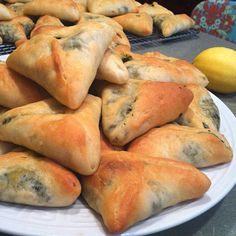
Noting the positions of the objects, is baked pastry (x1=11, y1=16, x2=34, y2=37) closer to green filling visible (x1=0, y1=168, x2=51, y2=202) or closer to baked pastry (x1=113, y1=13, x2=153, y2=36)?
baked pastry (x1=113, y1=13, x2=153, y2=36)

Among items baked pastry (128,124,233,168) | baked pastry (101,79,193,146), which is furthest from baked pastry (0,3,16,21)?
baked pastry (128,124,233,168)

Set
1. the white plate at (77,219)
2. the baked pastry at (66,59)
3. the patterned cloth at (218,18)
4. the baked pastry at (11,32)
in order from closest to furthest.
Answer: the white plate at (77,219)
the baked pastry at (66,59)
the baked pastry at (11,32)
the patterned cloth at (218,18)

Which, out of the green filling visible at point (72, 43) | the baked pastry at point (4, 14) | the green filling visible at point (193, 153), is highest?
the green filling visible at point (72, 43)

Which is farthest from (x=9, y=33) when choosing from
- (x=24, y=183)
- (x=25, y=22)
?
(x=24, y=183)

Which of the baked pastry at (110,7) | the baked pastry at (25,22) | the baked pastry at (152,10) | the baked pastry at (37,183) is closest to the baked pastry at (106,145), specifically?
the baked pastry at (37,183)

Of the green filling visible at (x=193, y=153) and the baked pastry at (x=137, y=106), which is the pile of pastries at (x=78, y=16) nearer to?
the baked pastry at (x=137, y=106)

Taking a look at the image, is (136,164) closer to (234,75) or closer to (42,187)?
(42,187)
